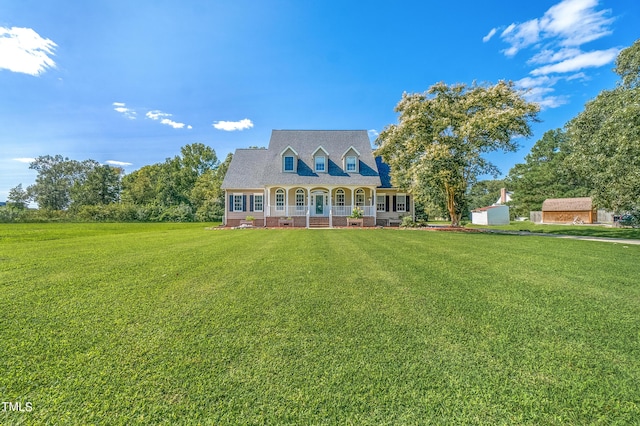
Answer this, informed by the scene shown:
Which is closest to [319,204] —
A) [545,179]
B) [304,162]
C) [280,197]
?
[280,197]

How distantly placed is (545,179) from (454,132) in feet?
97.5

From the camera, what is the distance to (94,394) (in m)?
1.91

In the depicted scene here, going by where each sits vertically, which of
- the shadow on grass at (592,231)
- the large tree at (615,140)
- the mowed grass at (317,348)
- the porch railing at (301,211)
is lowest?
the shadow on grass at (592,231)

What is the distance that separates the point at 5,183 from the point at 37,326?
2796 inches

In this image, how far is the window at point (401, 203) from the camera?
2200 centimetres

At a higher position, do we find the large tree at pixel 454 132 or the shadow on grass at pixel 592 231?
the large tree at pixel 454 132

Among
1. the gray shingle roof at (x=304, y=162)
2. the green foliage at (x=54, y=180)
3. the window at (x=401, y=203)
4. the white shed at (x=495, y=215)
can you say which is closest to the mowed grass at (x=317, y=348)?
the gray shingle roof at (x=304, y=162)

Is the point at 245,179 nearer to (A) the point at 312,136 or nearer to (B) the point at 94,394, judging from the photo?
(A) the point at 312,136

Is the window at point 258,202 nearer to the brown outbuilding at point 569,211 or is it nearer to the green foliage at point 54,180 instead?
the brown outbuilding at point 569,211

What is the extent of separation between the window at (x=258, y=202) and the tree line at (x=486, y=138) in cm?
1051

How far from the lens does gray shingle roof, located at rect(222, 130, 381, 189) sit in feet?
68.2

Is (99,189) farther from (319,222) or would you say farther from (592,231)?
(592,231)

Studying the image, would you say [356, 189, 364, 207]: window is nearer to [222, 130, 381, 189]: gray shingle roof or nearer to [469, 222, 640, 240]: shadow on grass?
[222, 130, 381, 189]: gray shingle roof

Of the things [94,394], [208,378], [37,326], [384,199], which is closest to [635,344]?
[208,378]
